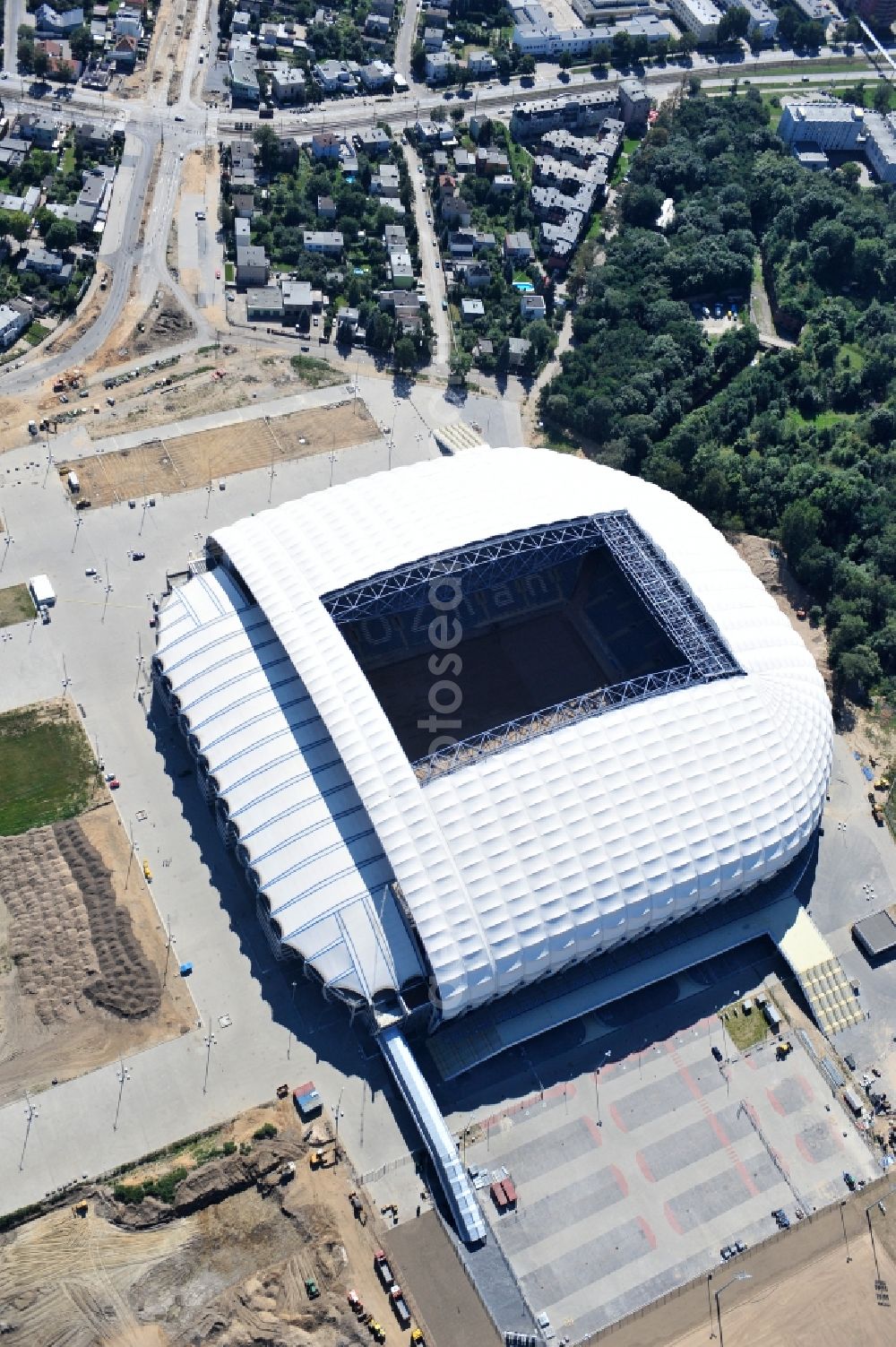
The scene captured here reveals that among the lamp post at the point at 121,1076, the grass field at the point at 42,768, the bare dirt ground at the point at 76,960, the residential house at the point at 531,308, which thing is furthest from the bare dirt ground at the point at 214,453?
the lamp post at the point at 121,1076

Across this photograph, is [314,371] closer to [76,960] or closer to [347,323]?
[347,323]

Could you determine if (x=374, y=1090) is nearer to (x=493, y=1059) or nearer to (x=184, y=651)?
(x=493, y=1059)

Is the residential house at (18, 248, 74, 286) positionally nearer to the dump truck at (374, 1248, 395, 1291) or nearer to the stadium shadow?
the stadium shadow

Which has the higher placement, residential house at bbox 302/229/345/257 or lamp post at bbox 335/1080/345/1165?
residential house at bbox 302/229/345/257

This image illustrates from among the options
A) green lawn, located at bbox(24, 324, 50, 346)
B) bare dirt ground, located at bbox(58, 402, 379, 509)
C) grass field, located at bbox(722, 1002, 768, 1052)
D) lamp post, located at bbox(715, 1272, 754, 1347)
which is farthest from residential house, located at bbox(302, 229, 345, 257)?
lamp post, located at bbox(715, 1272, 754, 1347)

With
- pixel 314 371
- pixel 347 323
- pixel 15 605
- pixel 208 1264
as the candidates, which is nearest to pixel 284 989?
pixel 208 1264

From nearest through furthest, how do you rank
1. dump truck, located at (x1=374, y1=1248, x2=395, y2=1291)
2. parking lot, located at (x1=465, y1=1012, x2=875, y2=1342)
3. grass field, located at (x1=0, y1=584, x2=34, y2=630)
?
dump truck, located at (x1=374, y1=1248, x2=395, y2=1291) < parking lot, located at (x1=465, y1=1012, x2=875, y2=1342) < grass field, located at (x1=0, y1=584, x2=34, y2=630)
